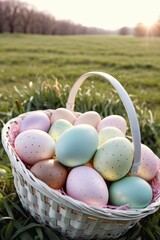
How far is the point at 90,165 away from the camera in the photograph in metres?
1.32

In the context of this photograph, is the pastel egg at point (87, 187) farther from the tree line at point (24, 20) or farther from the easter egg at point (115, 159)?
the tree line at point (24, 20)

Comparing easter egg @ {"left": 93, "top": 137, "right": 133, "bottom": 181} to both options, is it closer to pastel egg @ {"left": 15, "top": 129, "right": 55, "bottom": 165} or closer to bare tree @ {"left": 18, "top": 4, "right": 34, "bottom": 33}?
pastel egg @ {"left": 15, "top": 129, "right": 55, "bottom": 165}

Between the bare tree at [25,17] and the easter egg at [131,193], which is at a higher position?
the bare tree at [25,17]

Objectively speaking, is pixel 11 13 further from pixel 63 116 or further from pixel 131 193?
pixel 131 193

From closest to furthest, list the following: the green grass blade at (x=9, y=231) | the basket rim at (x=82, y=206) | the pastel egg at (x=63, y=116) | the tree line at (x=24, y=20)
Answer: the basket rim at (x=82, y=206) < the green grass blade at (x=9, y=231) < the pastel egg at (x=63, y=116) < the tree line at (x=24, y=20)

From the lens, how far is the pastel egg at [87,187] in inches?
45.6

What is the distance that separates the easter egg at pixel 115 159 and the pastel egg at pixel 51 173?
14cm

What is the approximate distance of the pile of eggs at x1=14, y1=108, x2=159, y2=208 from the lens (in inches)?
46.8

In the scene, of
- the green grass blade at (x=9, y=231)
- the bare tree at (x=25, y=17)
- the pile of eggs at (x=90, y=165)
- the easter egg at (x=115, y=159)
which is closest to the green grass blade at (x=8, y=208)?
the green grass blade at (x=9, y=231)

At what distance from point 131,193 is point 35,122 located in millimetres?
599

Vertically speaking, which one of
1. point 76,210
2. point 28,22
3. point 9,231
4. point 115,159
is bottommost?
point 9,231

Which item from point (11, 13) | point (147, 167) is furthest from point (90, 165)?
point (11, 13)

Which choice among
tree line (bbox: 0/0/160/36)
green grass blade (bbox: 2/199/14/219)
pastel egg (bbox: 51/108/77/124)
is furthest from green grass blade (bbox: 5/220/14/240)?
tree line (bbox: 0/0/160/36)

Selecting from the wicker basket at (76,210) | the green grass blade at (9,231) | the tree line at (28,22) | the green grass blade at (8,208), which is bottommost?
the green grass blade at (9,231)
